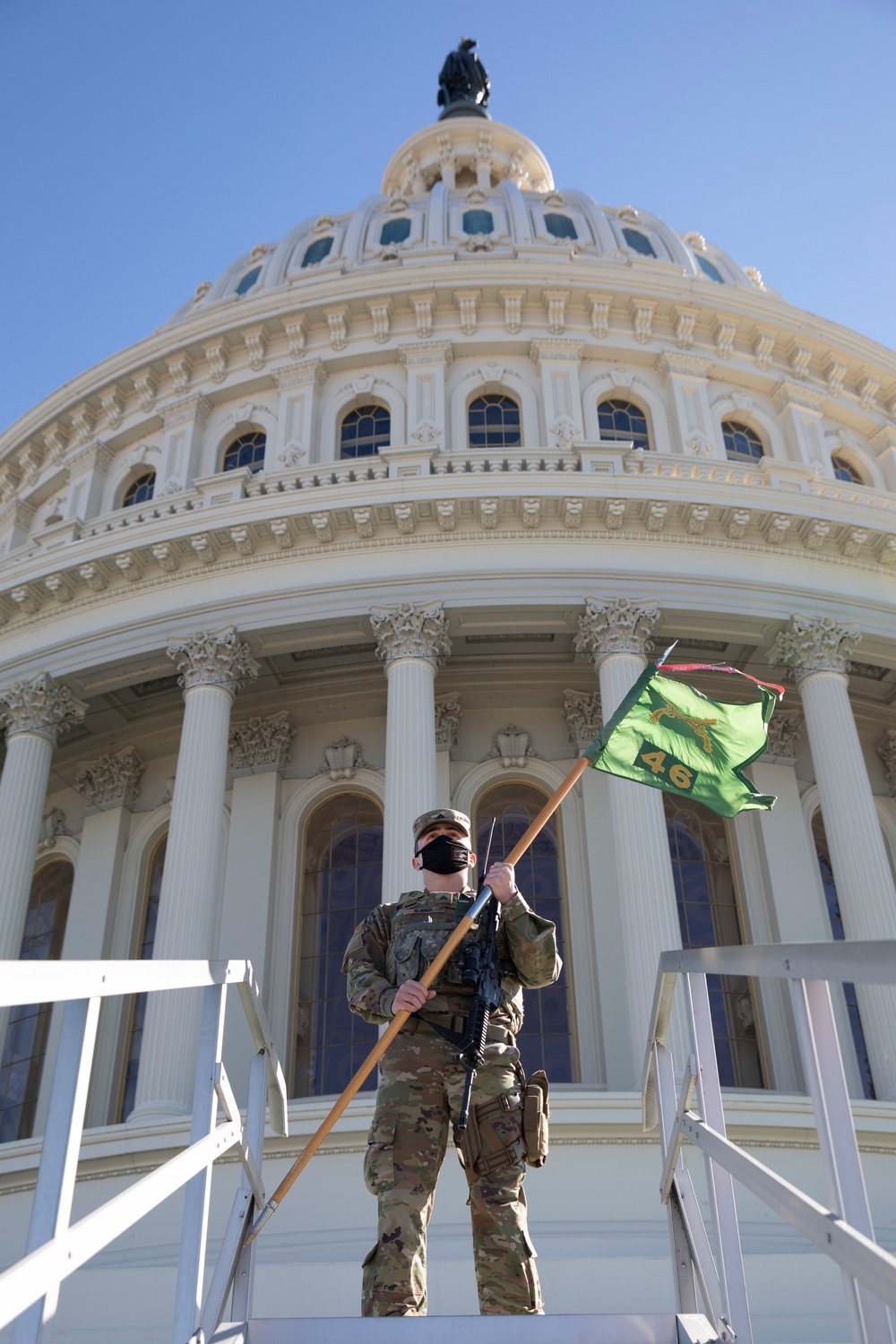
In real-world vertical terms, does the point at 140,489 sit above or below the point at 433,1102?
above

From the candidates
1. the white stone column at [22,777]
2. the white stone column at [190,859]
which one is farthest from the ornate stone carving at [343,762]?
the white stone column at [22,777]

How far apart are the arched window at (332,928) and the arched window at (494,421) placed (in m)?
8.88

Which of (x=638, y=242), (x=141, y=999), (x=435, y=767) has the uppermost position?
(x=638, y=242)

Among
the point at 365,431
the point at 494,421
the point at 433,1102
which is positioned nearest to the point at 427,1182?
the point at 433,1102

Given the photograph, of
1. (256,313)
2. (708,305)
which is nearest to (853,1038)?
(708,305)

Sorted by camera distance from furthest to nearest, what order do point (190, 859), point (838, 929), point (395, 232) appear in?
point (395, 232)
point (838, 929)
point (190, 859)

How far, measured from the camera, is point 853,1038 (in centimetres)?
1767

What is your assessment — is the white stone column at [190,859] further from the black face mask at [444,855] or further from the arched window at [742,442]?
the arched window at [742,442]

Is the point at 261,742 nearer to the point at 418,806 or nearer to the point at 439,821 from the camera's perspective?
the point at 418,806

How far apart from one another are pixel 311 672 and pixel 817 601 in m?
8.36

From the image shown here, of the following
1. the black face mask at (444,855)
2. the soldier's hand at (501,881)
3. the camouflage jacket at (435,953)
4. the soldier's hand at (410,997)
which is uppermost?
the black face mask at (444,855)

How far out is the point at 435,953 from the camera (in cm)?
533

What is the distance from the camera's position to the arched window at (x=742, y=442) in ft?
83.6

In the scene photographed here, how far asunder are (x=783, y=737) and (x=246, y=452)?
13.7 metres
